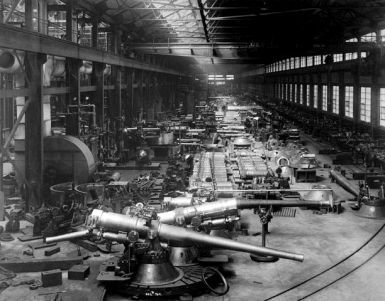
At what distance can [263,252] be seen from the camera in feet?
23.8

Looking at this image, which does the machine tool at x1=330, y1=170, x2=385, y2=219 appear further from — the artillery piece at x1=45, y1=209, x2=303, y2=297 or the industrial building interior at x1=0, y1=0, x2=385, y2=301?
the artillery piece at x1=45, y1=209, x2=303, y2=297

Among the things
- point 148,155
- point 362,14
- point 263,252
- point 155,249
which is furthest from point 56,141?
point 362,14

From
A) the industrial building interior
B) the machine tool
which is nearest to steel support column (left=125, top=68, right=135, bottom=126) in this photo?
the industrial building interior

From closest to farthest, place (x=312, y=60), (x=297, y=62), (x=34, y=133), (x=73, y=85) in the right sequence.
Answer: (x=34, y=133), (x=73, y=85), (x=312, y=60), (x=297, y=62)

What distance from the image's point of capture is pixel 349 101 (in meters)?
26.4

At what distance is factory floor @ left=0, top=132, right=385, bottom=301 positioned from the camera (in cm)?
729

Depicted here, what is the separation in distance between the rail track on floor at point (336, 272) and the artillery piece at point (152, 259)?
68 cm

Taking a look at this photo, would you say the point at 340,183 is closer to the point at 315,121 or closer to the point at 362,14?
the point at 362,14

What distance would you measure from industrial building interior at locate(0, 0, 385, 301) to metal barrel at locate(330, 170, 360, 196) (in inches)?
5.6

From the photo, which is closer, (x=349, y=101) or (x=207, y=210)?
(x=207, y=210)

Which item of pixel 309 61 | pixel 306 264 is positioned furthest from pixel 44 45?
pixel 309 61

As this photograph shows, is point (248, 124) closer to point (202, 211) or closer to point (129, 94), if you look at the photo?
point (129, 94)

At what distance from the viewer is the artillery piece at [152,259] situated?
23.4ft

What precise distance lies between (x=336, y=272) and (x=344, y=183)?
6966 millimetres
